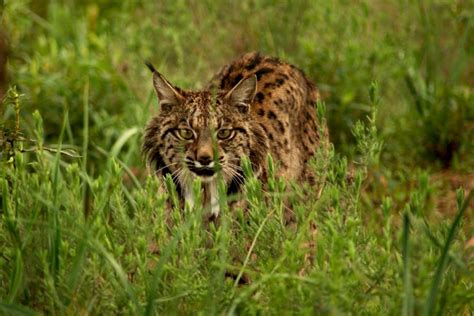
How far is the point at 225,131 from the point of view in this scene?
5133 mm

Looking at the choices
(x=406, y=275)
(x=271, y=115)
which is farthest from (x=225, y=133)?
(x=406, y=275)

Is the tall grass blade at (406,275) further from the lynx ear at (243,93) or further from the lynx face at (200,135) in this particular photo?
the lynx ear at (243,93)

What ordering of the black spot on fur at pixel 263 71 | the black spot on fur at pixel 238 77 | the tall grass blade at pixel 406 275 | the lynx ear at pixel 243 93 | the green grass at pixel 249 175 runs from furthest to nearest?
the black spot on fur at pixel 263 71
the black spot on fur at pixel 238 77
the lynx ear at pixel 243 93
the green grass at pixel 249 175
the tall grass blade at pixel 406 275

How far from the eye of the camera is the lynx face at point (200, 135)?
5.04 metres

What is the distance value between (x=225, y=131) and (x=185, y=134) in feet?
0.63

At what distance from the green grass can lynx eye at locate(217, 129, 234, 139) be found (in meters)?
0.36

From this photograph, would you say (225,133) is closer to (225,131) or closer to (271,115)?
(225,131)

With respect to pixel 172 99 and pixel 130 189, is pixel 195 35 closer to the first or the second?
pixel 130 189

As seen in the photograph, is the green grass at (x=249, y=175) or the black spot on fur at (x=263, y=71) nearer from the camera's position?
the green grass at (x=249, y=175)

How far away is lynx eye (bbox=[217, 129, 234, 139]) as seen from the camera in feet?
16.7

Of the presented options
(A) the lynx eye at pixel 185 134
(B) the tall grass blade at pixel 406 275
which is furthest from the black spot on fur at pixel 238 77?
(B) the tall grass blade at pixel 406 275

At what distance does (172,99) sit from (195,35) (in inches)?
90.4

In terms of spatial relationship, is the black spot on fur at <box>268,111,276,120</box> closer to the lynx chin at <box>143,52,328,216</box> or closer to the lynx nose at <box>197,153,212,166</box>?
the lynx chin at <box>143,52,328,216</box>

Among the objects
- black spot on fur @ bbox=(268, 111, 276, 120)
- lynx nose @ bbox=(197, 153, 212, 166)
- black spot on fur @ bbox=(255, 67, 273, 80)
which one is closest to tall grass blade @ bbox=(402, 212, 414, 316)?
lynx nose @ bbox=(197, 153, 212, 166)
